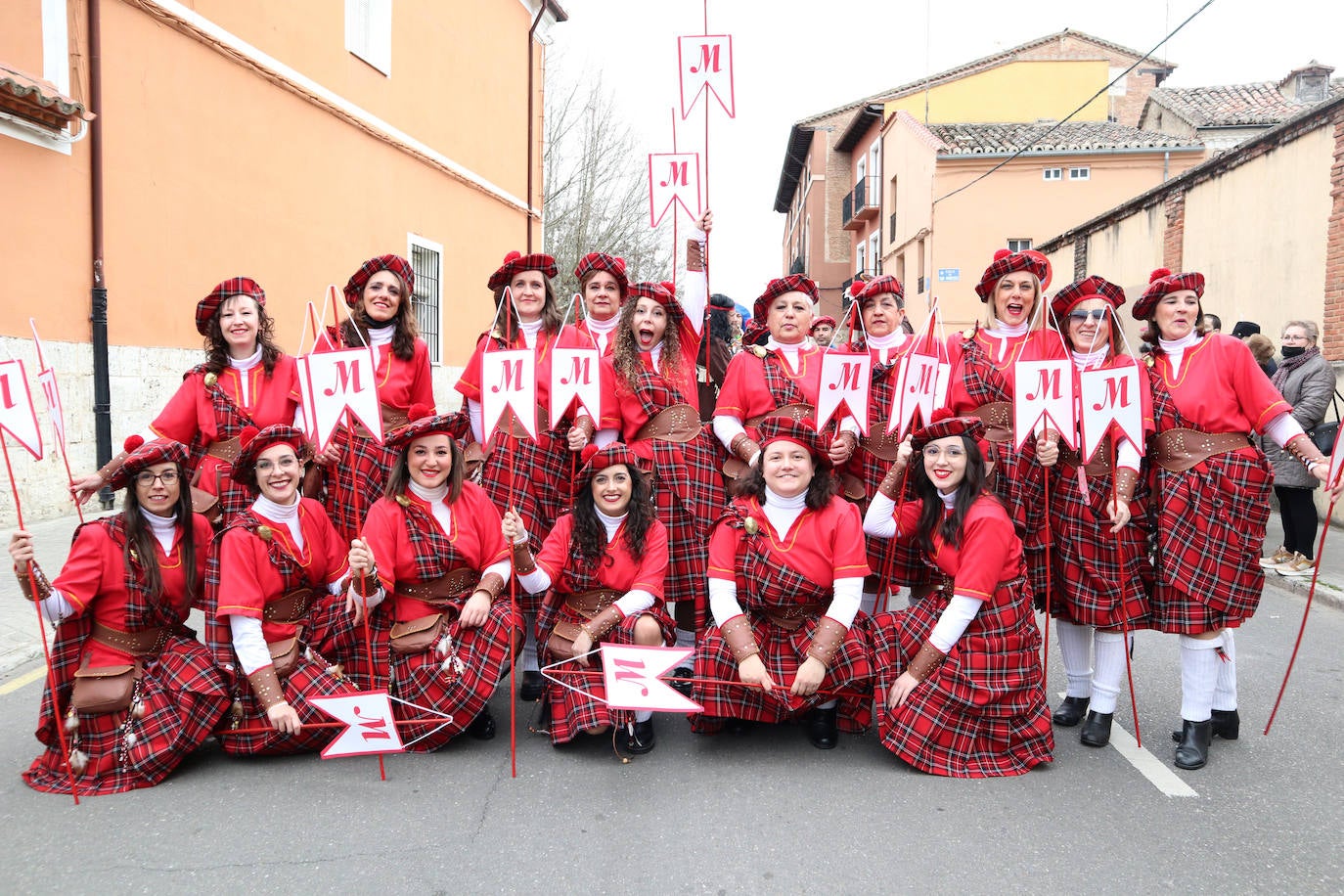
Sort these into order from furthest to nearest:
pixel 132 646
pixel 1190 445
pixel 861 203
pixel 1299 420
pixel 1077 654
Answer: pixel 861 203 → pixel 1299 420 → pixel 1077 654 → pixel 1190 445 → pixel 132 646

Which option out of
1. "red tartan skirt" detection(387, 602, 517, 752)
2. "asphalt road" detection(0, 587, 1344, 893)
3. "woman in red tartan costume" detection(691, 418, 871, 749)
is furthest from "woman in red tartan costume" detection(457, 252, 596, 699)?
"asphalt road" detection(0, 587, 1344, 893)

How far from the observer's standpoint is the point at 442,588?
4.12 meters

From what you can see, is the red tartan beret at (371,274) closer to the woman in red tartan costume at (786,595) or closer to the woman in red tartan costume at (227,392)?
the woman in red tartan costume at (227,392)

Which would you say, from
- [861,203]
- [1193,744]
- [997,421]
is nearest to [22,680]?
[997,421]

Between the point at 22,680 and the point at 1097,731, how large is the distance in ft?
16.7

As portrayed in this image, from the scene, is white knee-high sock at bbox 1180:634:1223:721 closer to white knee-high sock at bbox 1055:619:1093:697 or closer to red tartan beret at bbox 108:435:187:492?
white knee-high sock at bbox 1055:619:1093:697

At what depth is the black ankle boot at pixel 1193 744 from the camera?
Answer: 3.74 meters

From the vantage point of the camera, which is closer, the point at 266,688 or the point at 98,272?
the point at 266,688

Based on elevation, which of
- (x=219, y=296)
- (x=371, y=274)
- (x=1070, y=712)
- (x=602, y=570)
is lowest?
(x=1070, y=712)

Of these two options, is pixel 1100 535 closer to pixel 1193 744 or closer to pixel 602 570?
pixel 1193 744

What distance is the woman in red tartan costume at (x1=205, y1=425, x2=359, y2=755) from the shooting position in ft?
12.1

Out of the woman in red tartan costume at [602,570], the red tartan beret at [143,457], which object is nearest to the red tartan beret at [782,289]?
the woman in red tartan costume at [602,570]

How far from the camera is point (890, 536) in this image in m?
4.22

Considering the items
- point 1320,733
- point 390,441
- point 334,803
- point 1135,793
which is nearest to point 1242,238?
point 1320,733
